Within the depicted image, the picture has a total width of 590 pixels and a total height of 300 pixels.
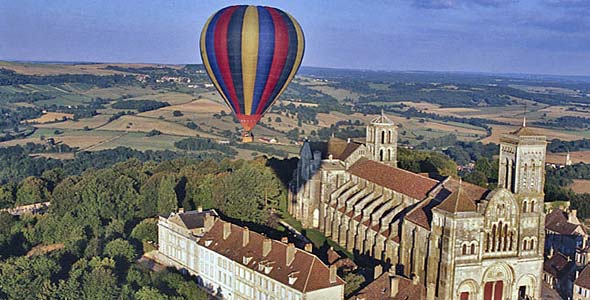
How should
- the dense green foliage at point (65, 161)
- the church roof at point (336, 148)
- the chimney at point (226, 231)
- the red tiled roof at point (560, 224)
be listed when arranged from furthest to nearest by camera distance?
1. the dense green foliage at point (65, 161)
2. the church roof at point (336, 148)
3. the red tiled roof at point (560, 224)
4. the chimney at point (226, 231)

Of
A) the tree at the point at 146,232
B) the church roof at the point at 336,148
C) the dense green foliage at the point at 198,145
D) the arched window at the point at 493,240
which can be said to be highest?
the church roof at the point at 336,148

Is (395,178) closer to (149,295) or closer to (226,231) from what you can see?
(226,231)

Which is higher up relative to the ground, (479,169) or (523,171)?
(523,171)

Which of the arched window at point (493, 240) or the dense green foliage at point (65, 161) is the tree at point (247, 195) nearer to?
the arched window at point (493, 240)

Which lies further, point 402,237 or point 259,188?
point 259,188

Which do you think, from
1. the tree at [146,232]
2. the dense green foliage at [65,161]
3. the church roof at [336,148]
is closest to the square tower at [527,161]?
the church roof at [336,148]

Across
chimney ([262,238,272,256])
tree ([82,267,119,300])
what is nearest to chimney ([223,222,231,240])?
chimney ([262,238,272,256])

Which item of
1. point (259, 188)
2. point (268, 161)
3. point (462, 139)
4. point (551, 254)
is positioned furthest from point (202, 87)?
point (551, 254)

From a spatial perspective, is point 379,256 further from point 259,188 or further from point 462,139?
point 462,139
